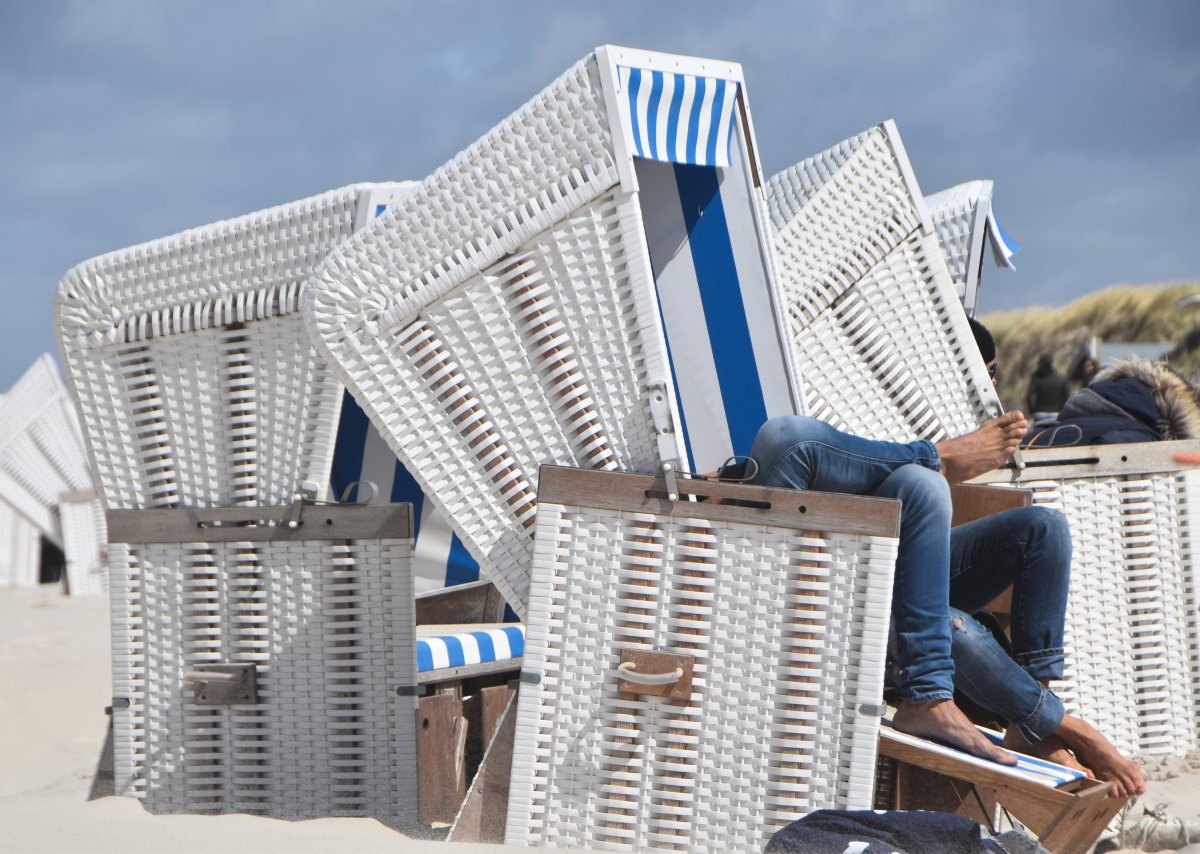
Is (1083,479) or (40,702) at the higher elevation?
(1083,479)

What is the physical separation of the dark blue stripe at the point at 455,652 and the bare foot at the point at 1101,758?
1246 millimetres

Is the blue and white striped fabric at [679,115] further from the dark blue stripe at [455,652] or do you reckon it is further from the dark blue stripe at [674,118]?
the dark blue stripe at [455,652]

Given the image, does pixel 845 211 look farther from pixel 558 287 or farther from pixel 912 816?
pixel 912 816

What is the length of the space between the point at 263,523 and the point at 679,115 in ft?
4.08

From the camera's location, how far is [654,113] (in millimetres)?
2408

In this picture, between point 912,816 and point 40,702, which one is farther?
point 40,702

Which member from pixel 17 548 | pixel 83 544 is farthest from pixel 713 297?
pixel 17 548

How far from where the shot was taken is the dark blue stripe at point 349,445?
9.96ft

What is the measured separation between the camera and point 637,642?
210 centimetres

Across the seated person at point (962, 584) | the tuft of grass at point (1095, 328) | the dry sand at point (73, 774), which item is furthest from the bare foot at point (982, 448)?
the tuft of grass at point (1095, 328)

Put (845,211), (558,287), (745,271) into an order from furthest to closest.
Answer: (845,211)
(745,271)
(558,287)

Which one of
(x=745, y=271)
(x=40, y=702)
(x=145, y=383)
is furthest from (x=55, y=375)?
(x=745, y=271)

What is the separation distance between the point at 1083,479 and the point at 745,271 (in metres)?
1.21

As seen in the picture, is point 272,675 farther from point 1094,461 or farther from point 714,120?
point 1094,461
